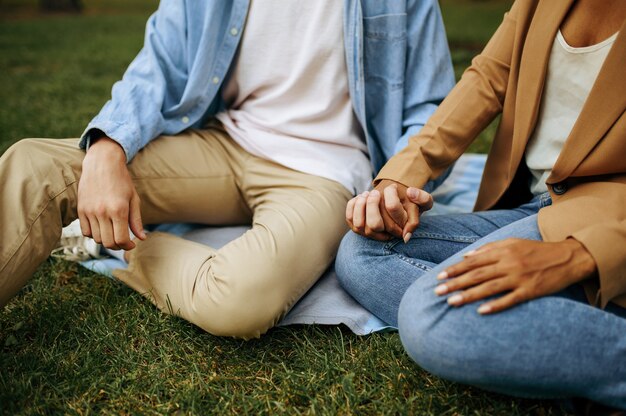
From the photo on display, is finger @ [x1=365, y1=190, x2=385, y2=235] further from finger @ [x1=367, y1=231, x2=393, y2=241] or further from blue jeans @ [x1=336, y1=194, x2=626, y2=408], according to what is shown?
blue jeans @ [x1=336, y1=194, x2=626, y2=408]

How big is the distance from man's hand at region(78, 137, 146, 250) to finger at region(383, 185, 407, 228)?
0.83m

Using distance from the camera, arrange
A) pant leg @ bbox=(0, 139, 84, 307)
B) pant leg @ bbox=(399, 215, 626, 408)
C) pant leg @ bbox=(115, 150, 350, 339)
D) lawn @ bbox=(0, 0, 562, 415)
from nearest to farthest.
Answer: pant leg @ bbox=(399, 215, 626, 408)
lawn @ bbox=(0, 0, 562, 415)
pant leg @ bbox=(0, 139, 84, 307)
pant leg @ bbox=(115, 150, 350, 339)

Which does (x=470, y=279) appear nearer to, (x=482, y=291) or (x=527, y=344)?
(x=482, y=291)

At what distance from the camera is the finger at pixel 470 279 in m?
1.57

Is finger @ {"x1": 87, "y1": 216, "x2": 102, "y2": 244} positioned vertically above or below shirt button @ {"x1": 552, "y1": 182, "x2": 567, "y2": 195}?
below

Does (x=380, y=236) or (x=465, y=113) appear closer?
(x=380, y=236)

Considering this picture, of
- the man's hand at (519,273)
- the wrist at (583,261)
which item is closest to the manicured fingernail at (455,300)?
the man's hand at (519,273)

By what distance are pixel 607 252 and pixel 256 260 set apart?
3.48 ft

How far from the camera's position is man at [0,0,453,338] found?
2143 millimetres

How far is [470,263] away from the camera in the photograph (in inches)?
63.6

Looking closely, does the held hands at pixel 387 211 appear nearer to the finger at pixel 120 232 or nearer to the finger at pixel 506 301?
the finger at pixel 506 301

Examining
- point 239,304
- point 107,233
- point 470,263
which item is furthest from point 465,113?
point 107,233

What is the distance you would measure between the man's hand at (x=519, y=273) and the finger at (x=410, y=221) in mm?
397

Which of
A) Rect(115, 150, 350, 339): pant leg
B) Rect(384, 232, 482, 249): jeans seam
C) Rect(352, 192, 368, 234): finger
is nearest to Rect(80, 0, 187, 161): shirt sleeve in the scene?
Rect(115, 150, 350, 339): pant leg
